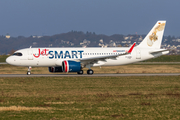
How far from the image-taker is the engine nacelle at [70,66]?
3422 centimetres

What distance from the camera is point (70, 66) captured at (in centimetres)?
3428

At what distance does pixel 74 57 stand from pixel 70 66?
308 centimetres

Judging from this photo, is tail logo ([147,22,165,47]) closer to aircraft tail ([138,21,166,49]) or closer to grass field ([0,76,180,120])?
aircraft tail ([138,21,166,49])

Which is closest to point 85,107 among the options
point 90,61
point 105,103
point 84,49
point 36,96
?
point 105,103

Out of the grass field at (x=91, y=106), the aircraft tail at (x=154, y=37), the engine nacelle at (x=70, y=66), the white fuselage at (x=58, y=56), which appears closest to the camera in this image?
the grass field at (x=91, y=106)

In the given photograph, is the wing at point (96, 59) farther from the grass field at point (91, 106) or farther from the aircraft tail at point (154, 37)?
the grass field at point (91, 106)

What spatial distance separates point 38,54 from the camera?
1438 inches

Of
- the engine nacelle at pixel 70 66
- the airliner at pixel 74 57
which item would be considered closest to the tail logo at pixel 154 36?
the airliner at pixel 74 57

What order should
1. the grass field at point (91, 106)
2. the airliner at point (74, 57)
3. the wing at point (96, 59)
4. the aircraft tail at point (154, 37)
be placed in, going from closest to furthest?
the grass field at point (91, 106)
the wing at point (96, 59)
the airliner at point (74, 57)
the aircraft tail at point (154, 37)

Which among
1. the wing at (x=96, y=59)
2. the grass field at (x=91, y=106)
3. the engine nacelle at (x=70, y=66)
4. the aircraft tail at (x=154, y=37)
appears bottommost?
the grass field at (x=91, y=106)

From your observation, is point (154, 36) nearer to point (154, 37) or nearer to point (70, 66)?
point (154, 37)

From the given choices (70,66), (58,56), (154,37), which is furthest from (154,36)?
(58,56)

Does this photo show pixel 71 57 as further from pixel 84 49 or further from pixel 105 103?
pixel 105 103

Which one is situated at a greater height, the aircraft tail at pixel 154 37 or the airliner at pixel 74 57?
the aircraft tail at pixel 154 37
